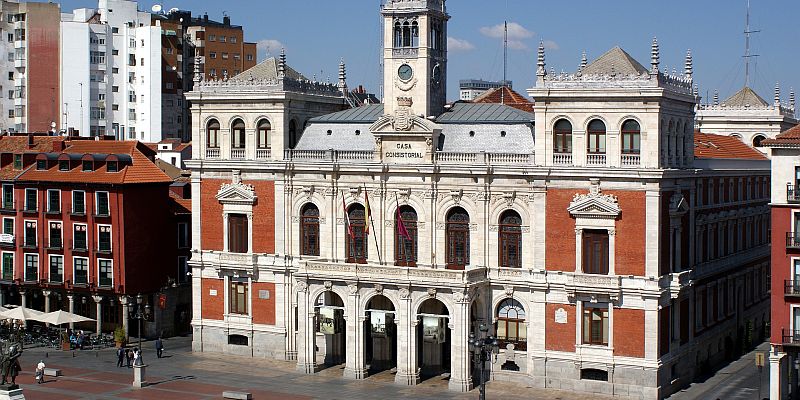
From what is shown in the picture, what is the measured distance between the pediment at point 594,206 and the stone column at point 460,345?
363 inches

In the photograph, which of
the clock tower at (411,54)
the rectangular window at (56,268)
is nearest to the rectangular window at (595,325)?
the clock tower at (411,54)

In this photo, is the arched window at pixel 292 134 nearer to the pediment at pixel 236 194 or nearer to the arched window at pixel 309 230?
the pediment at pixel 236 194

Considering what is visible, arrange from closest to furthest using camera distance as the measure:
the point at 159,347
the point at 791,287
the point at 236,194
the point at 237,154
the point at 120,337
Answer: the point at 791,287, the point at 159,347, the point at 236,194, the point at 237,154, the point at 120,337

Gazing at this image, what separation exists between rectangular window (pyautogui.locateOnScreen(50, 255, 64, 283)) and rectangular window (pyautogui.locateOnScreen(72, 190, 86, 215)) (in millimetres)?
4293

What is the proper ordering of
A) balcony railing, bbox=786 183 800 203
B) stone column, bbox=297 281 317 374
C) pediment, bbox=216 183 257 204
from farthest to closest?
1. pediment, bbox=216 183 257 204
2. stone column, bbox=297 281 317 374
3. balcony railing, bbox=786 183 800 203

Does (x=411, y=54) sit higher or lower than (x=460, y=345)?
higher

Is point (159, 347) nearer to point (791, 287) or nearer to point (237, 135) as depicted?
point (237, 135)

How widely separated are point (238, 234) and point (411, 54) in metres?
19.1

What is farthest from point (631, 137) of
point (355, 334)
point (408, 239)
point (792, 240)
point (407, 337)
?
point (355, 334)

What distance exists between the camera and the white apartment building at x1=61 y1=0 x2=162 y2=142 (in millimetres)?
145250

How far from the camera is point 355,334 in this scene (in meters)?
81.3

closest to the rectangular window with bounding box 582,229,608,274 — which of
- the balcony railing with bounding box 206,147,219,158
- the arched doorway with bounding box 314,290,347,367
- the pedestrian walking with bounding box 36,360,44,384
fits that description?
the arched doorway with bounding box 314,290,347,367

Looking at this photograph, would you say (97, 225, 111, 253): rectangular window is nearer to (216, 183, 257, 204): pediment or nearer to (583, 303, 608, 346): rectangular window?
(216, 183, 257, 204): pediment

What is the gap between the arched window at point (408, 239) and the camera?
271 feet
